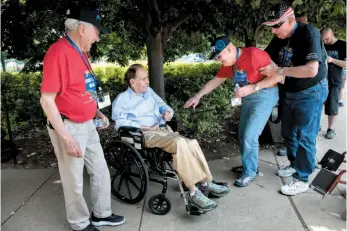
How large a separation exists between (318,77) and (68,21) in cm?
231

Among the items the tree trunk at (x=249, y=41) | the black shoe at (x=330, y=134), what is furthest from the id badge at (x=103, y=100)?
the tree trunk at (x=249, y=41)

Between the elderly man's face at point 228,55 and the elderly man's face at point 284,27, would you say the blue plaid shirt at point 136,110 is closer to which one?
the elderly man's face at point 228,55

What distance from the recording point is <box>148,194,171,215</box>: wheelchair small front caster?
3.03m

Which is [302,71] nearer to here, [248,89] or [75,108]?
[248,89]

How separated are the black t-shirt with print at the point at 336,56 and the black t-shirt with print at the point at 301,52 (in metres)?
1.76

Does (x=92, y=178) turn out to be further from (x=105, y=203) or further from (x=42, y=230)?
(x=42, y=230)

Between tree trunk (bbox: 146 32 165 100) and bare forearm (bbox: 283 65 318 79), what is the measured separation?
2.36 m

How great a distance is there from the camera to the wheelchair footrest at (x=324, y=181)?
9.76 feet

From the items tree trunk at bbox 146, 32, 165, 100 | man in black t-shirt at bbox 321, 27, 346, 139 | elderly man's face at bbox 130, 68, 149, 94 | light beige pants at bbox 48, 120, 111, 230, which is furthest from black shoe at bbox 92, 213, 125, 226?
man in black t-shirt at bbox 321, 27, 346, 139

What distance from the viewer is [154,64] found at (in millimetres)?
5066

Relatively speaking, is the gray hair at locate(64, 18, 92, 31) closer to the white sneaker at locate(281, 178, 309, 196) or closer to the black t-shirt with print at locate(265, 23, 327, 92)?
the black t-shirt with print at locate(265, 23, 327, 92)

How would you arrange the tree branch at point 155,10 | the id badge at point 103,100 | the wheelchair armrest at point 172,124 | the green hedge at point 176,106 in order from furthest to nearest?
1. the green hedge at point 176,106
2. the tree branch at point 155,10
3. the wheelchair armrest at point 172,124
4. the id badge at point 103,100

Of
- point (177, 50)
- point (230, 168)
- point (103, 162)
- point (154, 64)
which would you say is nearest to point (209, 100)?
point (154, 64)

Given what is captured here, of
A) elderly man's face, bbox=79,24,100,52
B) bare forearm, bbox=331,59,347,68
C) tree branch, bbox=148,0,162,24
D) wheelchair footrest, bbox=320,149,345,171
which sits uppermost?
tree branch, bbox=148,0,162,24
